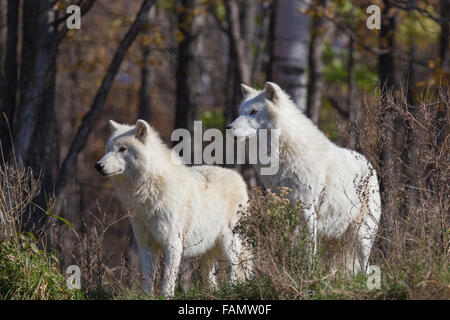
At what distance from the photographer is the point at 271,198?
534 cm

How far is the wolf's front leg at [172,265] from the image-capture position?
6.08m

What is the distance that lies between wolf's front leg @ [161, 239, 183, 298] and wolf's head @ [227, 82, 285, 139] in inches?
54.4

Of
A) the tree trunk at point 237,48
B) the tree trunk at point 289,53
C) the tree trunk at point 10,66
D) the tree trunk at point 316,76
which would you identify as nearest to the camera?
the tree trunk at point 10,66

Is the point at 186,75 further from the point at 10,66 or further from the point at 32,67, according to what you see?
the point at 32,67

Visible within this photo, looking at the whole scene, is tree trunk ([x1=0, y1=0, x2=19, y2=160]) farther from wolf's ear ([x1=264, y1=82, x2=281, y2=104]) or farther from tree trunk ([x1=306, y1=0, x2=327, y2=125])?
tree trunk ([x1=306, y1=0, x2=327, y2=125])

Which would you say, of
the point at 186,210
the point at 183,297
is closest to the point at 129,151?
the point at 186,210

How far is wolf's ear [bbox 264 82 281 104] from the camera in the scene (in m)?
6.55

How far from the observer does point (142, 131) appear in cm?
671

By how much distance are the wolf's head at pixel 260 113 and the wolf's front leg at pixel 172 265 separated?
1.38 meters

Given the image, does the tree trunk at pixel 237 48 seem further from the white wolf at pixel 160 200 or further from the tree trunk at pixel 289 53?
the white wolf at pixel 160 200

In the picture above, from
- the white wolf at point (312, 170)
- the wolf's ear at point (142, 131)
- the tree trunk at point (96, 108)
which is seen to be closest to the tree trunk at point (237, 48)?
the tree trunk at point (96, 108)

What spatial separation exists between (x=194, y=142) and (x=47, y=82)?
147 inches
